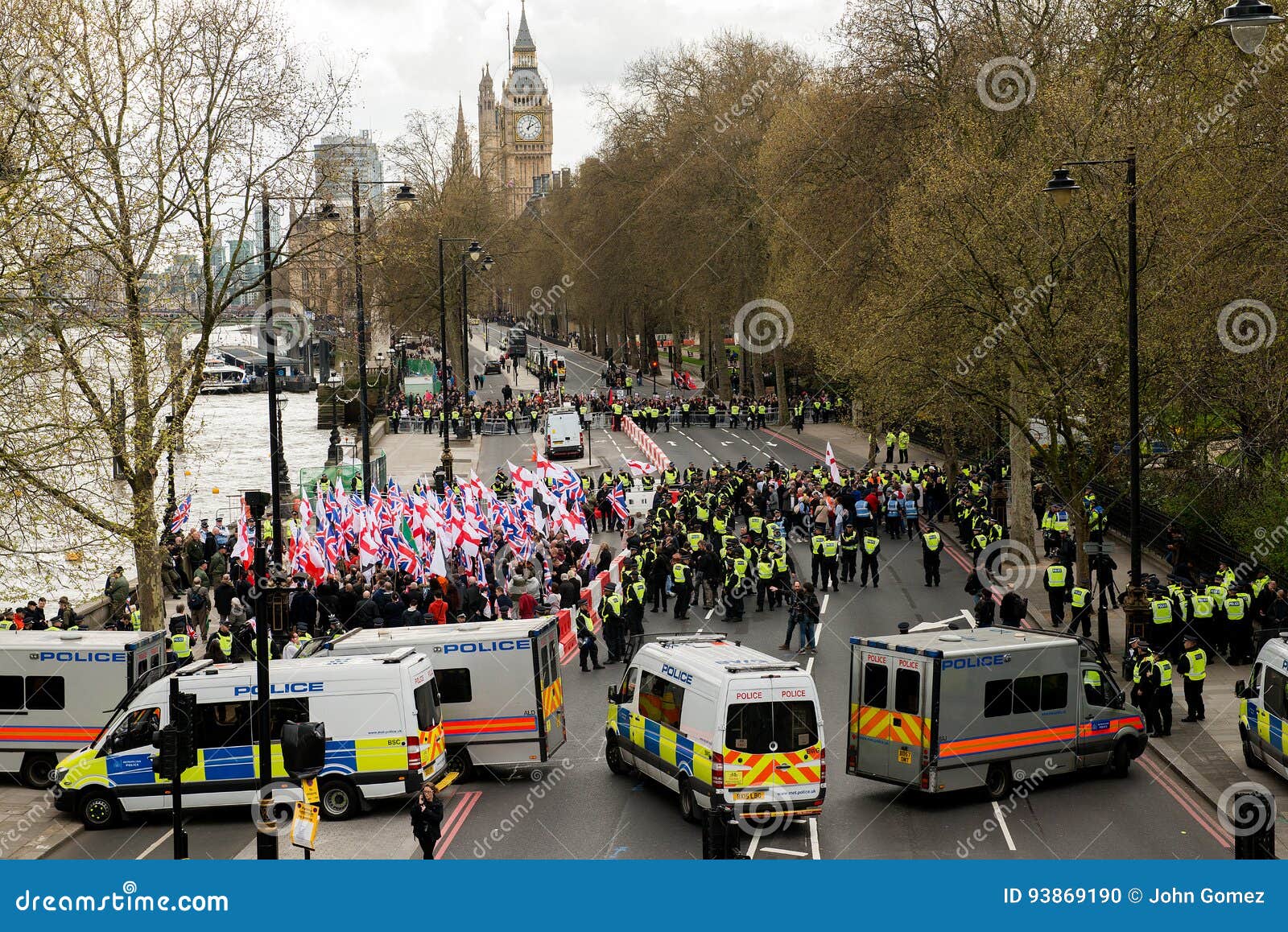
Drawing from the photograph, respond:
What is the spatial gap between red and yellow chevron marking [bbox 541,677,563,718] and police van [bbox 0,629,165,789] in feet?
17.2

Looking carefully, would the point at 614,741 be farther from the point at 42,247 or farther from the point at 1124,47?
the point at 1124,47

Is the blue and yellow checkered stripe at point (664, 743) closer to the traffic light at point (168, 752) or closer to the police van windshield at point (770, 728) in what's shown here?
the police van windshield at point (770, 728)

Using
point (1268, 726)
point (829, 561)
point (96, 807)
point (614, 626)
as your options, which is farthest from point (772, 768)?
point (829, 561)

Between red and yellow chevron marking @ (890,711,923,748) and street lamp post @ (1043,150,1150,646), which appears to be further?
street lamp post @ (1043,150,1150,646)

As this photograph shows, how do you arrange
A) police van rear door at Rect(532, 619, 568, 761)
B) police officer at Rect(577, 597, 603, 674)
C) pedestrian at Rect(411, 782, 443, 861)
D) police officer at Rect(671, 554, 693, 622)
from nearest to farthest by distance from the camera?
pedestrian at Rect(411, 782, 443, 861) → police van rear door at Rect(532, 619, 568, 761) → police officer at Rect(577, 597, 603, 674) → police officer at Rect(671, 554, 693, 622)

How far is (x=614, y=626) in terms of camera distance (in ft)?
82.8

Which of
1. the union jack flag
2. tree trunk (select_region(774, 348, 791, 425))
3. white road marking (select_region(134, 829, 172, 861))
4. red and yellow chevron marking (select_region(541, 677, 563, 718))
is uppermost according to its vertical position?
tree trunk (select_region(774, 348, 791, 425))

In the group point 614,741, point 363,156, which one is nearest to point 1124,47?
point 614,741

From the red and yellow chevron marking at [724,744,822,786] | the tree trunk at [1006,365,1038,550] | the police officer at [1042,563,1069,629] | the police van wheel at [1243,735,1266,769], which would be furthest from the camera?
the tree trunk at [1006,365,1038,550]

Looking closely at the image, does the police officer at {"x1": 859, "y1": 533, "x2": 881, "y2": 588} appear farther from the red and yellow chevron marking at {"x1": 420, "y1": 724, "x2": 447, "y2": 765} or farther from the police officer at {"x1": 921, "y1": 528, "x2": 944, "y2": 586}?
the red and yellow chevron marking at {"x1": 420, "y1": 724, "x2": 447, "y2": 765}

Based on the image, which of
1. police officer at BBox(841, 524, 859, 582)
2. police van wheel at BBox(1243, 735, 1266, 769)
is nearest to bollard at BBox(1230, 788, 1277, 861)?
police van wheel at BBox(1243, 735, 1266, 769)

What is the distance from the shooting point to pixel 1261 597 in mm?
24531

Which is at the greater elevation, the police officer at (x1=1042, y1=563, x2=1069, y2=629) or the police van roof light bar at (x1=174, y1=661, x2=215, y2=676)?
the police van roof light bar at (x1=174, y1=661, x2=215, y2=676)

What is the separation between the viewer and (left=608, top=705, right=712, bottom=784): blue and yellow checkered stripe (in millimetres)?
16234
